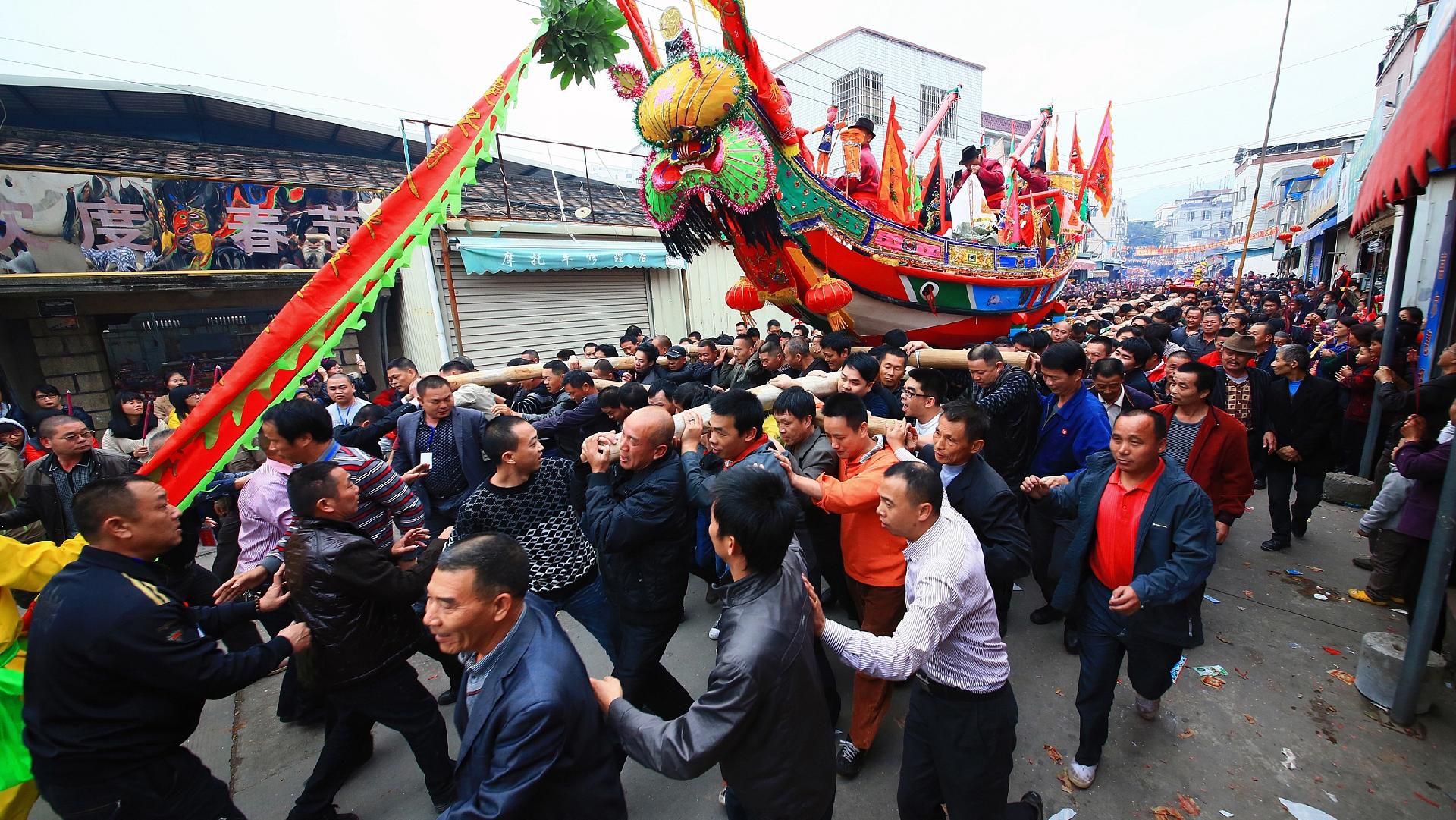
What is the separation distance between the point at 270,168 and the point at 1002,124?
37.7 metres

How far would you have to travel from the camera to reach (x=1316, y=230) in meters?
20.3

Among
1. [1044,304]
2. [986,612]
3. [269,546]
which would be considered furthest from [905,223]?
[269,546]

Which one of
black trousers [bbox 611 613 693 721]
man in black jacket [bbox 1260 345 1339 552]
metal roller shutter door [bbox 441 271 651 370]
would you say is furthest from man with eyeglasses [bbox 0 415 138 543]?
man in black jacket [bbox 1260 345 1339 552]

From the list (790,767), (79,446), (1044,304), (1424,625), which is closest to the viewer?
(790,767)

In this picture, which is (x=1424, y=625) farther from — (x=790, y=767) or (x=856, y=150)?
(x=856, y=150)

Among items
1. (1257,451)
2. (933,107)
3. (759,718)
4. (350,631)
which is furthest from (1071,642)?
(933,107)

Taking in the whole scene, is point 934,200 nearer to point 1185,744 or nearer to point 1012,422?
point 1012,422

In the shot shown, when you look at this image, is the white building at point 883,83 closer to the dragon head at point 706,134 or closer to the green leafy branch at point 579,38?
the dragon head at point 706,134

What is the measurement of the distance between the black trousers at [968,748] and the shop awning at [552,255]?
9871 mm

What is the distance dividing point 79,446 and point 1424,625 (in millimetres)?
7465

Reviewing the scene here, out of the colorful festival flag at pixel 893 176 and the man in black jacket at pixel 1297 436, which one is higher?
the colorful festival flag at pixel 893 176

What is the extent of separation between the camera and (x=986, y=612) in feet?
6.45

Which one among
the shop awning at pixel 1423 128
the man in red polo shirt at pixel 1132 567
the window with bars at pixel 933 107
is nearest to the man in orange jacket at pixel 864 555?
the man in red polo shirt at pixel 1132 567

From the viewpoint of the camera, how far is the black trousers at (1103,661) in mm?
2506
